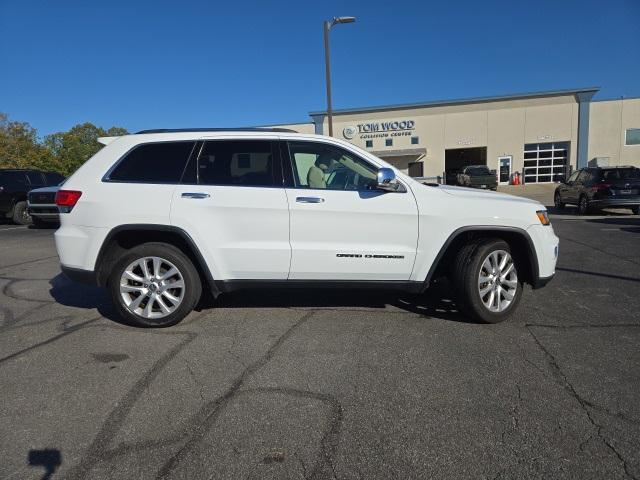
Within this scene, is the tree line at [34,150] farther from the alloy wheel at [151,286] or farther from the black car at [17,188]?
the alloy wheel at [151,286]

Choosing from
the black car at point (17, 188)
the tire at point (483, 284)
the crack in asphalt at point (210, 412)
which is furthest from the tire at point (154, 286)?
the black car at point (17, 188)

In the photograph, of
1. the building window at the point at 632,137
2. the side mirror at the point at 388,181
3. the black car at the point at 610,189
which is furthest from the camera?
the building window at the point at 632,137

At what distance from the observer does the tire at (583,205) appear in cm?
1470

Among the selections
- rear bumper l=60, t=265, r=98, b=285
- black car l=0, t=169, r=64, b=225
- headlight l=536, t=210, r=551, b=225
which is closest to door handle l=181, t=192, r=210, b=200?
rear bumper l=60, t=265, r=98, b=285

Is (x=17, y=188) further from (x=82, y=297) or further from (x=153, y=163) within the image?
(x=153, y=163)

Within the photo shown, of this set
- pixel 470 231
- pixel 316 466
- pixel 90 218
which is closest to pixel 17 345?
pixel 90 218

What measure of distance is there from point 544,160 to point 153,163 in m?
36.7

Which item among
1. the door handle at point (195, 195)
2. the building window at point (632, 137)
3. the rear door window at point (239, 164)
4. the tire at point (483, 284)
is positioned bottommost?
the tire at point (483, 284)

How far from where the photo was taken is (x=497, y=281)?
432 centimetres

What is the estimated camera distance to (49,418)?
275cm

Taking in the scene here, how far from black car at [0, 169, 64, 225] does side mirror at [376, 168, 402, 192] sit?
14.8 metres

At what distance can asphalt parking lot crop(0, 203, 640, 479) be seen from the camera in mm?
2322

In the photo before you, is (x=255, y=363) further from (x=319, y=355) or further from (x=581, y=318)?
(x=581, y=318)

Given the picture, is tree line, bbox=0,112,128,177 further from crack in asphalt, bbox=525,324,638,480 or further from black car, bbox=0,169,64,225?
crack in asphalt, bbox=525,324,638,480
